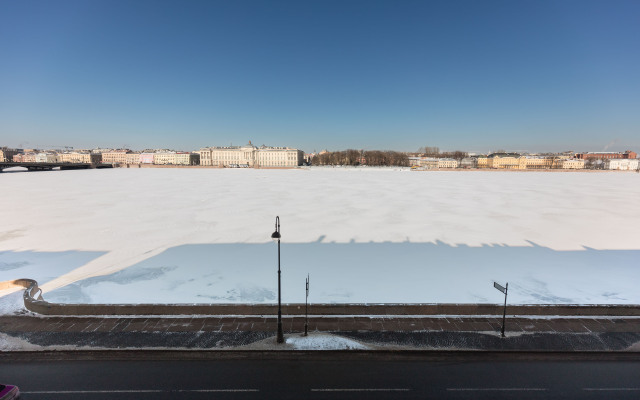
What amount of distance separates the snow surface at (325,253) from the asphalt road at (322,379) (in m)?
3.34

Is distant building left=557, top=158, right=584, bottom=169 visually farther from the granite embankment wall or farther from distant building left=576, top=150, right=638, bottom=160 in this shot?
the granite embankment wall

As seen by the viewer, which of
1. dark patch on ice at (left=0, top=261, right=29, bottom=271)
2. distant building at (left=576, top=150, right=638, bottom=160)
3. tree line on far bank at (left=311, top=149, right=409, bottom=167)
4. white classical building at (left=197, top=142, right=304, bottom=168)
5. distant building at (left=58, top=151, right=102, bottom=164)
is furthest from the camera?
distant building at (left=576, top=150, right=638, bottom=160)

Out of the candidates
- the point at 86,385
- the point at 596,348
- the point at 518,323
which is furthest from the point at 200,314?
the point at 596,348

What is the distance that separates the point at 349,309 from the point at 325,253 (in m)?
5.95

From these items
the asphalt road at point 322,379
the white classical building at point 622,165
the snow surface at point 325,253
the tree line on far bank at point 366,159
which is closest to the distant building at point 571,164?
the white classical building at point 622,165

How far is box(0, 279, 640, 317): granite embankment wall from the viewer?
9.95 meters

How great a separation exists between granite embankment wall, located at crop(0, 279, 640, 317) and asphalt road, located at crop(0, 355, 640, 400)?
207 cm

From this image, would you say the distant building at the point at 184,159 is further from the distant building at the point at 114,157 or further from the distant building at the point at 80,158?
the distant building at the point at 80,158

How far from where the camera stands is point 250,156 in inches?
6220

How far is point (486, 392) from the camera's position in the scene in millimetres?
7074

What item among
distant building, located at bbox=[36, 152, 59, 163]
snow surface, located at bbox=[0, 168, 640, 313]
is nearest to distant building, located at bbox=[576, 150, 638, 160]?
snow surface, located at bbox=[0, 168, 640, 313]

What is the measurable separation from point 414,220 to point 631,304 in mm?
13571

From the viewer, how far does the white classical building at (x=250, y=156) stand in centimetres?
15275

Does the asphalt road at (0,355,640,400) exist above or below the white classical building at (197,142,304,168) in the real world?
below
